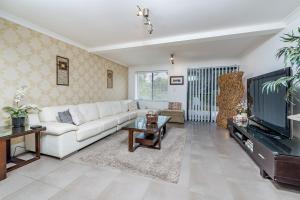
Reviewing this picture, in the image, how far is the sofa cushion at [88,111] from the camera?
11.7ft

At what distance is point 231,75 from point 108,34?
3695 millimetres

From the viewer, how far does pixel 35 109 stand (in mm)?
2918

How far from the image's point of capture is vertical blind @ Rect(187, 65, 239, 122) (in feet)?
18.7

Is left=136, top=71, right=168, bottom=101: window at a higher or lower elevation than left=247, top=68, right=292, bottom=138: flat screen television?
higher

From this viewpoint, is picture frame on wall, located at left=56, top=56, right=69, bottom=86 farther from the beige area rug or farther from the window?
the window

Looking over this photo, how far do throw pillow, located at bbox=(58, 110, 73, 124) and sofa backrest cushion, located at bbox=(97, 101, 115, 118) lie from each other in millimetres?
1057

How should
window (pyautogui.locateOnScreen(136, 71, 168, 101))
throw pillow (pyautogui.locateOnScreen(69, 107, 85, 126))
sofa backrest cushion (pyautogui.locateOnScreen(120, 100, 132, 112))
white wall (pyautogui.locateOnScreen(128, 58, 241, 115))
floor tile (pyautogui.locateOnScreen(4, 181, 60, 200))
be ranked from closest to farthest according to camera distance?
floor tile (pyautogui.locateOnScreen(4, 181, 60, 200)), throw pillow (pyautogui.locateOnScreen(69, 107, 85, 126)), sofa backrest cushion (pyautogui.locateOnScreen(120, 100, 132, 112)), white wall (pyautogui.locateOnScreen(128, 58, 241, 115)), window (pyautogui.locateOnScreen(136, 71, 168, 101))

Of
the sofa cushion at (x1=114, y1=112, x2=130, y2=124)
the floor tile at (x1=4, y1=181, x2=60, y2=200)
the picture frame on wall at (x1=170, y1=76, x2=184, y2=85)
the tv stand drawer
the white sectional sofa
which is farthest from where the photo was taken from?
the picture frame on wall at (x1=170, y1=76, x2=184, y2=85)

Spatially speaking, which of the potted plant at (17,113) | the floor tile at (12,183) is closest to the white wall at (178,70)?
the potted plant at (17,113)

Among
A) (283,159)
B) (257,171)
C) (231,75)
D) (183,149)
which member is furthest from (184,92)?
(283,159)

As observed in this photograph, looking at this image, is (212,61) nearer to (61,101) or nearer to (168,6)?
(168,6)

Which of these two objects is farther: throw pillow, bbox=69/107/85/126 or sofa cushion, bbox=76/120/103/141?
throw pillow, bbox=69/107/85/126

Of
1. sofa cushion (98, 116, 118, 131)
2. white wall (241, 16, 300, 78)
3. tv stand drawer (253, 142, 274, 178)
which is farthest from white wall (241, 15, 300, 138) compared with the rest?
sofa cushion (98, 116, 118, 131)

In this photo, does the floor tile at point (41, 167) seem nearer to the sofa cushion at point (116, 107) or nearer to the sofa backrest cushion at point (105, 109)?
the sofa backrest cushion at point (105, 109)
